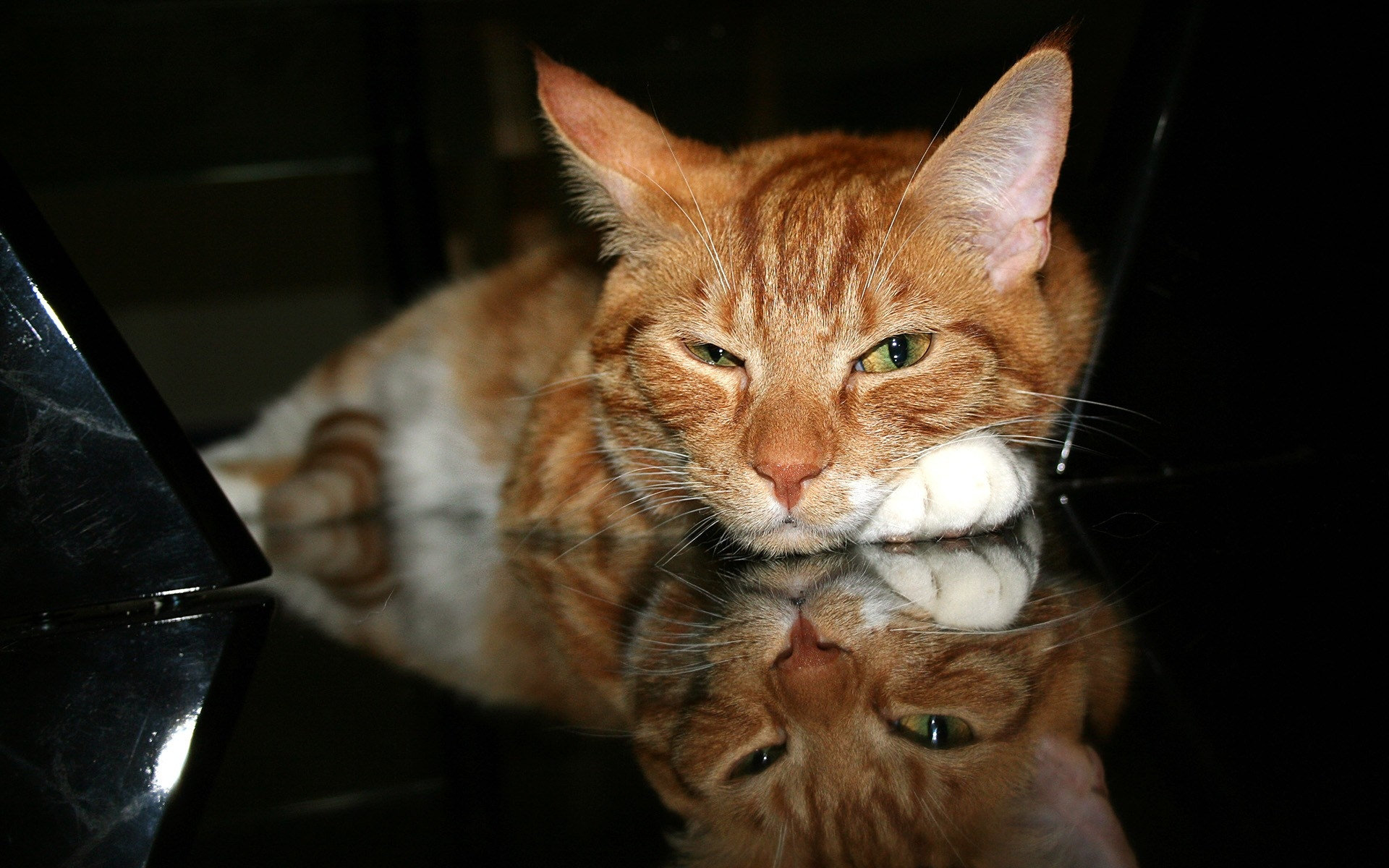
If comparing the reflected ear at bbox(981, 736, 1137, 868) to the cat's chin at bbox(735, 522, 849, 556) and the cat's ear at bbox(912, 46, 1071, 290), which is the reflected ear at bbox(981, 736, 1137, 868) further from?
the cat's ear at bbox(912, 46, 1071, 290)

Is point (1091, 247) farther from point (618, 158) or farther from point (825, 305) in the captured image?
point (618, 158)

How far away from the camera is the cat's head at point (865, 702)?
0.78 m

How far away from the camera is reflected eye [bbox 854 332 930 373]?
59.2 inches

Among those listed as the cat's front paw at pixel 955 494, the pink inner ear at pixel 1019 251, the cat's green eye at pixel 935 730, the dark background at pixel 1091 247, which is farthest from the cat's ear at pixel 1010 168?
the cat's green eye at pixel 935 730

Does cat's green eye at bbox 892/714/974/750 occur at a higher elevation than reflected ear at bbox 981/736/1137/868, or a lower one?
lower

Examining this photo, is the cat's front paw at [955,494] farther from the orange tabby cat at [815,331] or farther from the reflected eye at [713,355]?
the reflected eye at [713,355]

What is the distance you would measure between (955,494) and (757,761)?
0.70 meters

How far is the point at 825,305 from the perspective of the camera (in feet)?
4.91

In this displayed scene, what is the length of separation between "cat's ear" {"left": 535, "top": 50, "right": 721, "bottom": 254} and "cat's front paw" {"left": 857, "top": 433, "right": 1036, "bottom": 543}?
0.60 meters

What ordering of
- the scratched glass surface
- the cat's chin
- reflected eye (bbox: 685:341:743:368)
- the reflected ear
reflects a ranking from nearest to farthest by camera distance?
1. the reflected ear
2. the scratched glass surface
3. the cat's chin
4. reflected eye (bbox: 685:341:743:368)

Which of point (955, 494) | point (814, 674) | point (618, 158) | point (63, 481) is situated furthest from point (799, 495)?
point (63, 481)

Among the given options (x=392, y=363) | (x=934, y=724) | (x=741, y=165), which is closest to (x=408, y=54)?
(x=392, y=363)

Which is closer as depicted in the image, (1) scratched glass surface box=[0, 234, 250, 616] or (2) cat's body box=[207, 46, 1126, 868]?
(2) cat's body box=[207, 46, 1126, 868]

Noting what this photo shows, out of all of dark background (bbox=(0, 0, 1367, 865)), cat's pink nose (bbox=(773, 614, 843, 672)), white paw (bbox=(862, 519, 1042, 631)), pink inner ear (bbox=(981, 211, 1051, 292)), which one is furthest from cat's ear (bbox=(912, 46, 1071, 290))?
cat's pink nose (bbox=(773, 614, 843, 672))
